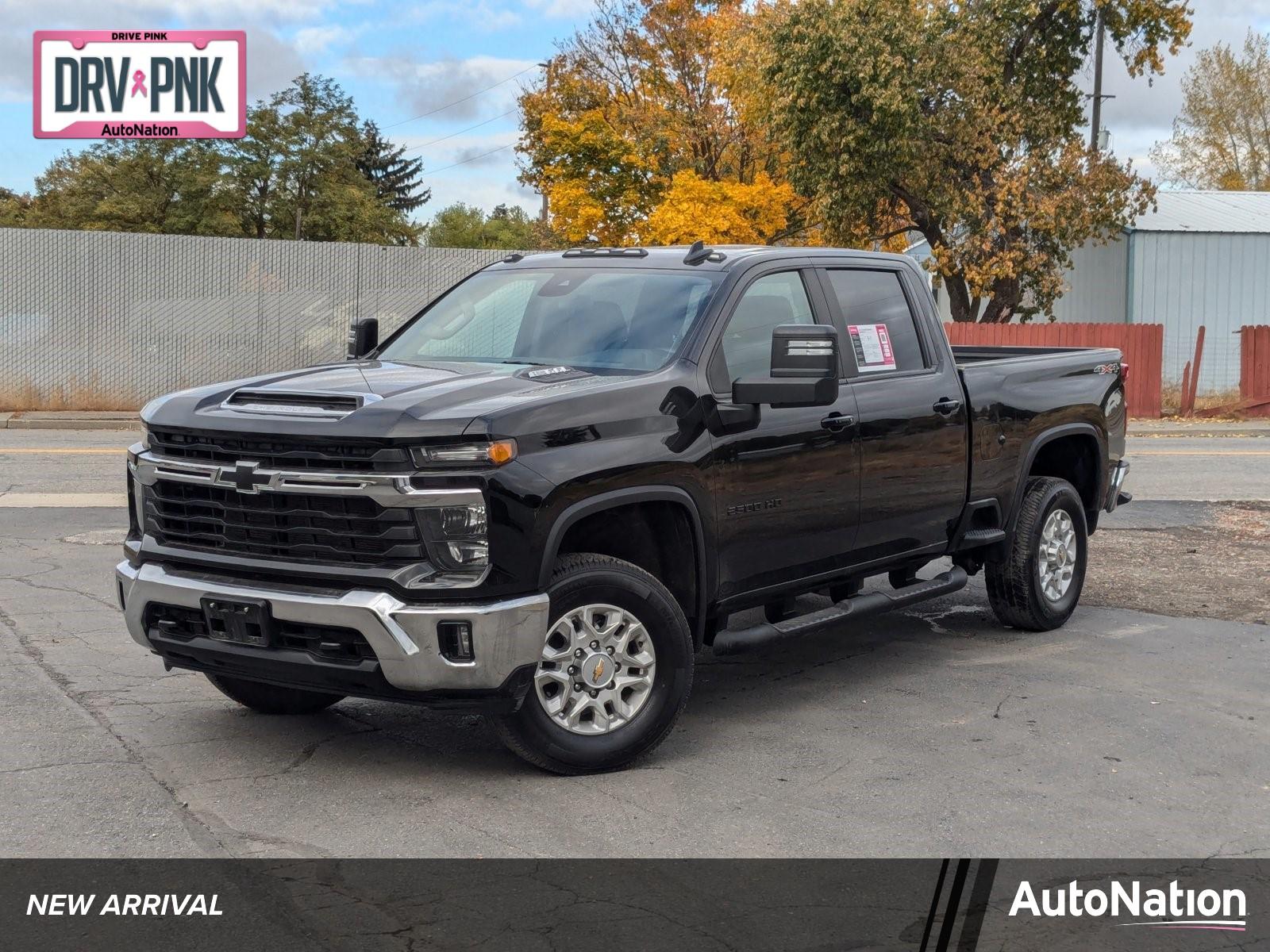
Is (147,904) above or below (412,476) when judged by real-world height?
below

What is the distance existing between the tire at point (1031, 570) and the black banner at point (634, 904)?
134 inches

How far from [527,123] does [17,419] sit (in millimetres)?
25078

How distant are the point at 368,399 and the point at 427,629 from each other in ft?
2.90

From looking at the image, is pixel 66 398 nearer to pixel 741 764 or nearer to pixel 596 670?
pixel 596 670

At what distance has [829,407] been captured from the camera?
21.2 feet

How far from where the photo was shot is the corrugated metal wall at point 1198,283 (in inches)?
1465

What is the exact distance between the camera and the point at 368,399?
205 inches

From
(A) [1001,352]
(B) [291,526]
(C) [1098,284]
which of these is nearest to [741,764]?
(B) [291,526]

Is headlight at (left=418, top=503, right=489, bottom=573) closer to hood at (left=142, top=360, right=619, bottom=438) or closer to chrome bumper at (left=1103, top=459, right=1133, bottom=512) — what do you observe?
hood at (left=142, top=360, right=619, bottom=438)

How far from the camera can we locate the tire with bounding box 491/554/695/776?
5211 mm

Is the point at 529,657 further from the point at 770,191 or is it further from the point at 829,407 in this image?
the point at 770,191

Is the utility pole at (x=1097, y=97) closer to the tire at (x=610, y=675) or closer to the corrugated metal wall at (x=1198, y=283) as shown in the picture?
the corrugated metal wall at (x=1198, y=283)

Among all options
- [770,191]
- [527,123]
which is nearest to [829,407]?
[770,191]

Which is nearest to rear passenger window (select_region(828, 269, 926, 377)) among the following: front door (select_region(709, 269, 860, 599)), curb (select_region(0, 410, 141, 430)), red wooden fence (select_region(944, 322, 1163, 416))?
front door (select_region(709, 269, 860, 599))
